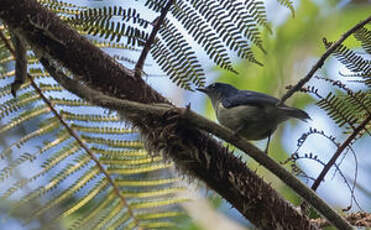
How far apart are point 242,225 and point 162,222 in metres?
2.97

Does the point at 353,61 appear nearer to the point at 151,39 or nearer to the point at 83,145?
the point at 151,39

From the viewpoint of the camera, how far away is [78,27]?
207 centimetres

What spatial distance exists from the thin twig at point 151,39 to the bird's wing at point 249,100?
2.72ft

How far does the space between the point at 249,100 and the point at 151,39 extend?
94 cm

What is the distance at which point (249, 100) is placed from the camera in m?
2.59

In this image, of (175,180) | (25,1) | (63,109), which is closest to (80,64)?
(25,1)

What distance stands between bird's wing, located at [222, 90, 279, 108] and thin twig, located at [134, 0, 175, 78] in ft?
2.72

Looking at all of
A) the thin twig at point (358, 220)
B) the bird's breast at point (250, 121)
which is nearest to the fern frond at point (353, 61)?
the thin twig at point (358, 220)

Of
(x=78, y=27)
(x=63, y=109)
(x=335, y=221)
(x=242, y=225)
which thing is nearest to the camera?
(x=335, y=221)

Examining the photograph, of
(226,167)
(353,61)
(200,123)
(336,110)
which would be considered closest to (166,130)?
(200,123)

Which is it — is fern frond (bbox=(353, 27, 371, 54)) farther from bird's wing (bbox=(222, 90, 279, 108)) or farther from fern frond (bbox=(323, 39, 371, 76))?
bird's wing (bbox=(222, 90, 279, 108))

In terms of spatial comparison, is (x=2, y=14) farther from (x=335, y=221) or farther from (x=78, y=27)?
(x=335, y=221)

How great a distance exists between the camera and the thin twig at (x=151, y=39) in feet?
5.67

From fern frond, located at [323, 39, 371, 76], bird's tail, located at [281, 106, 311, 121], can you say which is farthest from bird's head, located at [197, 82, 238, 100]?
fern frond, located at [323, 39, 371, 76]
